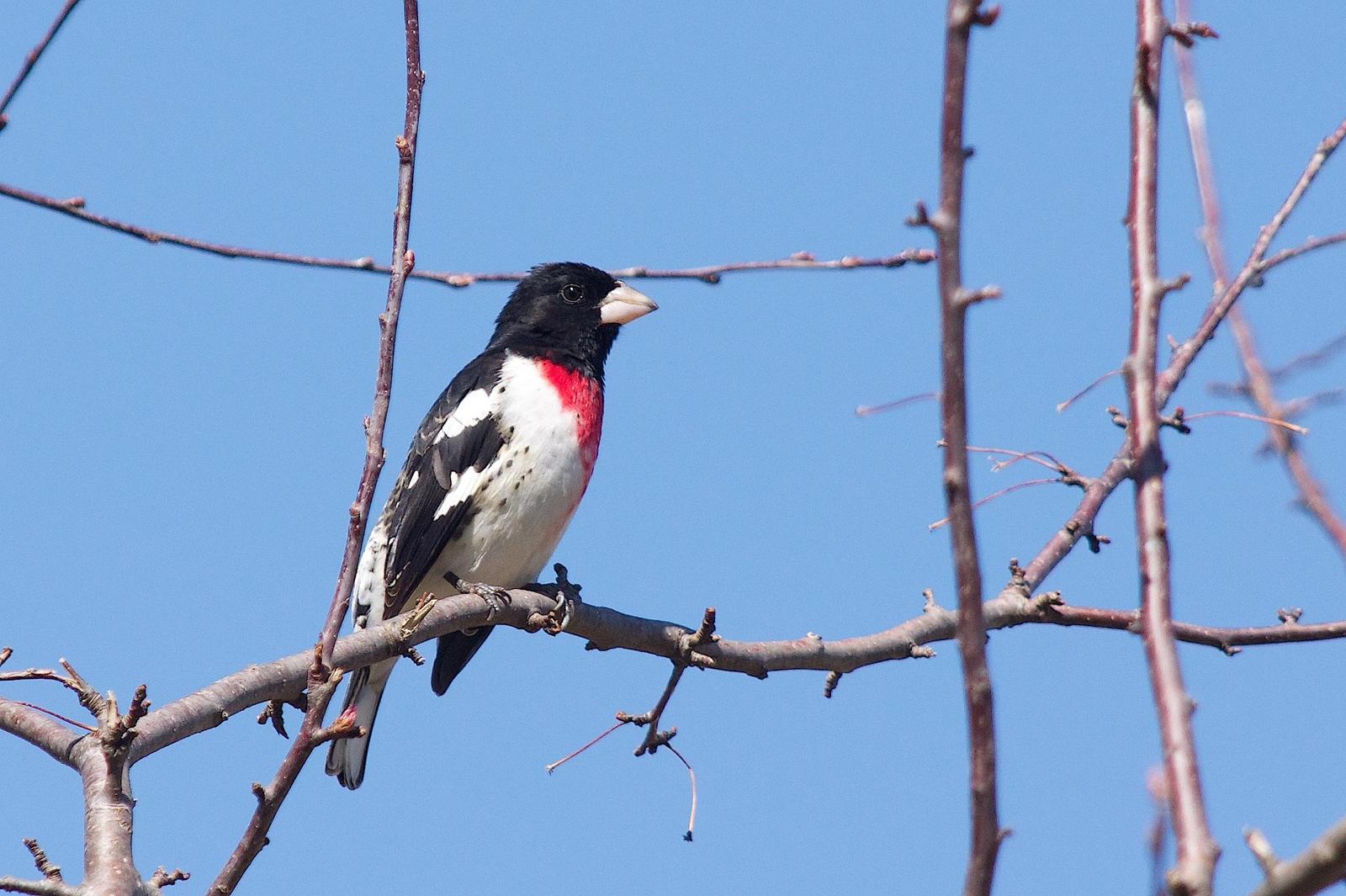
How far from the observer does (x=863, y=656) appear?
13.8 feet

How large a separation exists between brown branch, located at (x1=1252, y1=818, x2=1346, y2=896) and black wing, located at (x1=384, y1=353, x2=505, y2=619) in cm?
491

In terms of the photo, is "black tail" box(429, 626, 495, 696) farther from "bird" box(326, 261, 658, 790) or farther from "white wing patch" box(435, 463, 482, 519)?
"white wing patch" box(435, 463, 482, 519)

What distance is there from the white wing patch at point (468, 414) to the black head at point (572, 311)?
49 cm

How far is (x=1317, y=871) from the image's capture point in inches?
43.9

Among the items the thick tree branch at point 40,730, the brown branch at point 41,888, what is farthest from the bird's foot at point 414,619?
the brown branch at point 41,888

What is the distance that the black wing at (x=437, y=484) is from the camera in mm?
5844

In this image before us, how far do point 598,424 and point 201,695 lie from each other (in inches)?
132

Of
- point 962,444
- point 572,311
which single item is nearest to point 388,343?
point 962,444

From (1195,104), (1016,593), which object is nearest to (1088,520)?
(1016,593)

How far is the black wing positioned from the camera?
5.84 metres

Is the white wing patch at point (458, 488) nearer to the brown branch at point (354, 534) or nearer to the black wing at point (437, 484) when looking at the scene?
the black wing at point (437, 484)

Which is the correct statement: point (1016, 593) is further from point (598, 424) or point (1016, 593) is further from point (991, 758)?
point (991, 758)

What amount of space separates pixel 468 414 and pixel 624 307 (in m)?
1.08

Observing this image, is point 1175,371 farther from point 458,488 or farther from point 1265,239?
point 458,488
